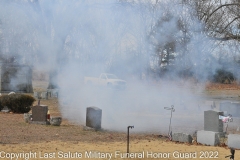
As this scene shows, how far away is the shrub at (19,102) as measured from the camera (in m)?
24.0

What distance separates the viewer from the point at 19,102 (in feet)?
79.2

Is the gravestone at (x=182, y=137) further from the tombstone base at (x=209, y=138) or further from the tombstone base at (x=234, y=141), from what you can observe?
the tombstone base at (x=234, y=141)

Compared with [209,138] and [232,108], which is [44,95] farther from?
[209,138]

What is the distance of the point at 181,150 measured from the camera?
12625 millimetres

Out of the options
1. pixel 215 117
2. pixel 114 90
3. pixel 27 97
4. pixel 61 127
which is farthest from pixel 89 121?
pixel 114 90

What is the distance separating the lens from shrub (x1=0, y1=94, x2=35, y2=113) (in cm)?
2397

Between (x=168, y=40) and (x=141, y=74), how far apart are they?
5.19 m

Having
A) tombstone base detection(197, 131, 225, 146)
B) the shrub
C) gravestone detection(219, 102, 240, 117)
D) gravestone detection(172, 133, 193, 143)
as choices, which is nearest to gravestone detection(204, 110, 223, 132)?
tombstone base detection(197, 131, 225, 146)

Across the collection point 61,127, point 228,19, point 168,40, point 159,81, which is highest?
point 228,19

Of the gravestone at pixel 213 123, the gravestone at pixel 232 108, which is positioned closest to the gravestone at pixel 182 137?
A: the gravestone at pixel 213 123

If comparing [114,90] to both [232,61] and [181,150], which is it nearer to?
[232,61]

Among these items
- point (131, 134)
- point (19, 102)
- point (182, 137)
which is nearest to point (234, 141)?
point (182, 137)

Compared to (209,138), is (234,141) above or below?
above

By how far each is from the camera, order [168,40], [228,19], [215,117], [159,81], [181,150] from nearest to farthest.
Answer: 1. [181,150]
2. [215,117]
3. [168,40]
4. [228,19]
5. [159,81]
